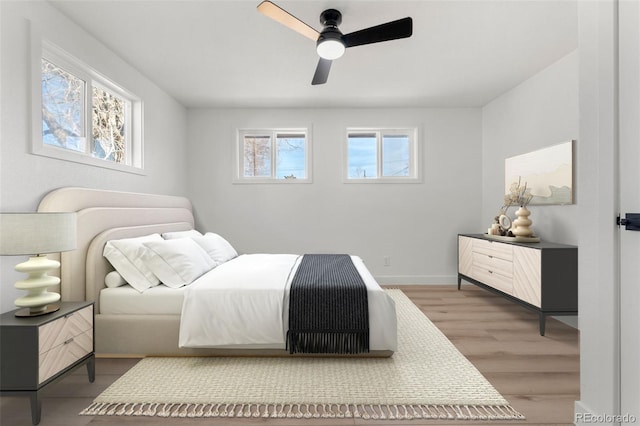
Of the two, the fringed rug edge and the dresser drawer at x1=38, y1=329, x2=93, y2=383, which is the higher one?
the dresser drawer at x1=38, y1=329, x2=93, y2=383

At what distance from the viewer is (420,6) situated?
2262mm

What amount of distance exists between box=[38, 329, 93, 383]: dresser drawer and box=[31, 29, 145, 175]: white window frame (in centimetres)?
132

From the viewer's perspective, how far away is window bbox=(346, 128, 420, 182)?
4.71m

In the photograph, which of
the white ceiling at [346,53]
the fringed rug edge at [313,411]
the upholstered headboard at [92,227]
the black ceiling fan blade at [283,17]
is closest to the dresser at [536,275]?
the fringed rug edge at [313,411]

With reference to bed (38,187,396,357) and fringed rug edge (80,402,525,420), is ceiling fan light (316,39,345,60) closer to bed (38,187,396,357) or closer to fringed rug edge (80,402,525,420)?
bed (38,187,396,357)

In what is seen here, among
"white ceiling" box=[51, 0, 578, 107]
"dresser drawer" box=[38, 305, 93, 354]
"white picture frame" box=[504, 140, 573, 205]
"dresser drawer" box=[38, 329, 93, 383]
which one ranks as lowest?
"dresser drawer" box=[38, 329, 93, 383]

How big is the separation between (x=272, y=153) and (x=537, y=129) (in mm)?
3446

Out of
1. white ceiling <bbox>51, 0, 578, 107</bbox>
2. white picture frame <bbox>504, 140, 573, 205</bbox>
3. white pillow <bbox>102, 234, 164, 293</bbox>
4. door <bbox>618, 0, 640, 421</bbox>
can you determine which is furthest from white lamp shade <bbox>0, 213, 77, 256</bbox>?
white picture frame <bbox>504, 140, 573, 205</bbox>

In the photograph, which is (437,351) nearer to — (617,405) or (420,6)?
(617,405)

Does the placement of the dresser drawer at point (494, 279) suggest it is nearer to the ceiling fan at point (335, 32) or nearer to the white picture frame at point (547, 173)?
the white picture frame at point (547, 173)

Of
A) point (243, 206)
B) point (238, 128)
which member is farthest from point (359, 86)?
point (243, 206)

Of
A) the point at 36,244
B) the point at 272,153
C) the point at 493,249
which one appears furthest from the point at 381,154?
the point at 36,244

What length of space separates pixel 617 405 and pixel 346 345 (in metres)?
1.42

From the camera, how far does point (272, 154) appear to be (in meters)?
4.68
